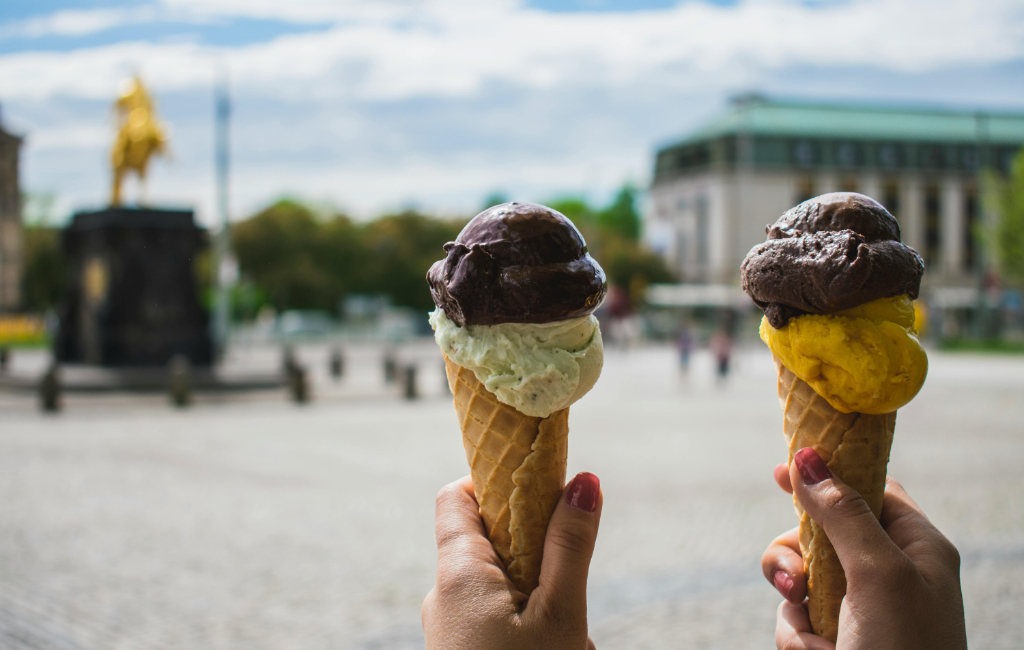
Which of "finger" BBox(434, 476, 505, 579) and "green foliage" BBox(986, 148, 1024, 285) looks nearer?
"finger" BBox(434, 476, 505, 579)

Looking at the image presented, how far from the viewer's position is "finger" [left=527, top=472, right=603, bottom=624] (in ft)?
6.67

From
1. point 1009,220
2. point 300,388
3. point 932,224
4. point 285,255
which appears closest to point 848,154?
point 932,224

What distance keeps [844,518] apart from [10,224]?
37719 millimetres

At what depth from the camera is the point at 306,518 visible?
337 inches

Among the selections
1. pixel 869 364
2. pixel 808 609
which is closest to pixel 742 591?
pixel 808 609

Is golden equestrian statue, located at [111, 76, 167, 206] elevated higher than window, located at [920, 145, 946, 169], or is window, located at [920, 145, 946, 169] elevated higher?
window, located at [920, 145, 946, 169]

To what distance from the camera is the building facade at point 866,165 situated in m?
43.5

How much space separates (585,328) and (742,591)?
16.1 feet

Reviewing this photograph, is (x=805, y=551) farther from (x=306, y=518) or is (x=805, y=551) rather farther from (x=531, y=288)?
(x=306, y=518)

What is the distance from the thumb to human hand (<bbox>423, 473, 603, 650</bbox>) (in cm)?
57

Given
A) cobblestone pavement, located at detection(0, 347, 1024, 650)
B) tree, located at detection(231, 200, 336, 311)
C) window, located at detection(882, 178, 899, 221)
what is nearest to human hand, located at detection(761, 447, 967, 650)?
cobblestone pavement, located at detection(0, 347, 1024, 650)

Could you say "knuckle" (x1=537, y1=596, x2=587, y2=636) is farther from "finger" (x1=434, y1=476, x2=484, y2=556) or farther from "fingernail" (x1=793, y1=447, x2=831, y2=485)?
"fingernail" (x1=793, y1=447, x2=831, y2=485)

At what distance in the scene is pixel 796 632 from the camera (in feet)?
7.83

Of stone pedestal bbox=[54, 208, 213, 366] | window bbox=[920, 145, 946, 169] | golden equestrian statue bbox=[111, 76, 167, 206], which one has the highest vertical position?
window bbox=[920, 145, 946, 169]
